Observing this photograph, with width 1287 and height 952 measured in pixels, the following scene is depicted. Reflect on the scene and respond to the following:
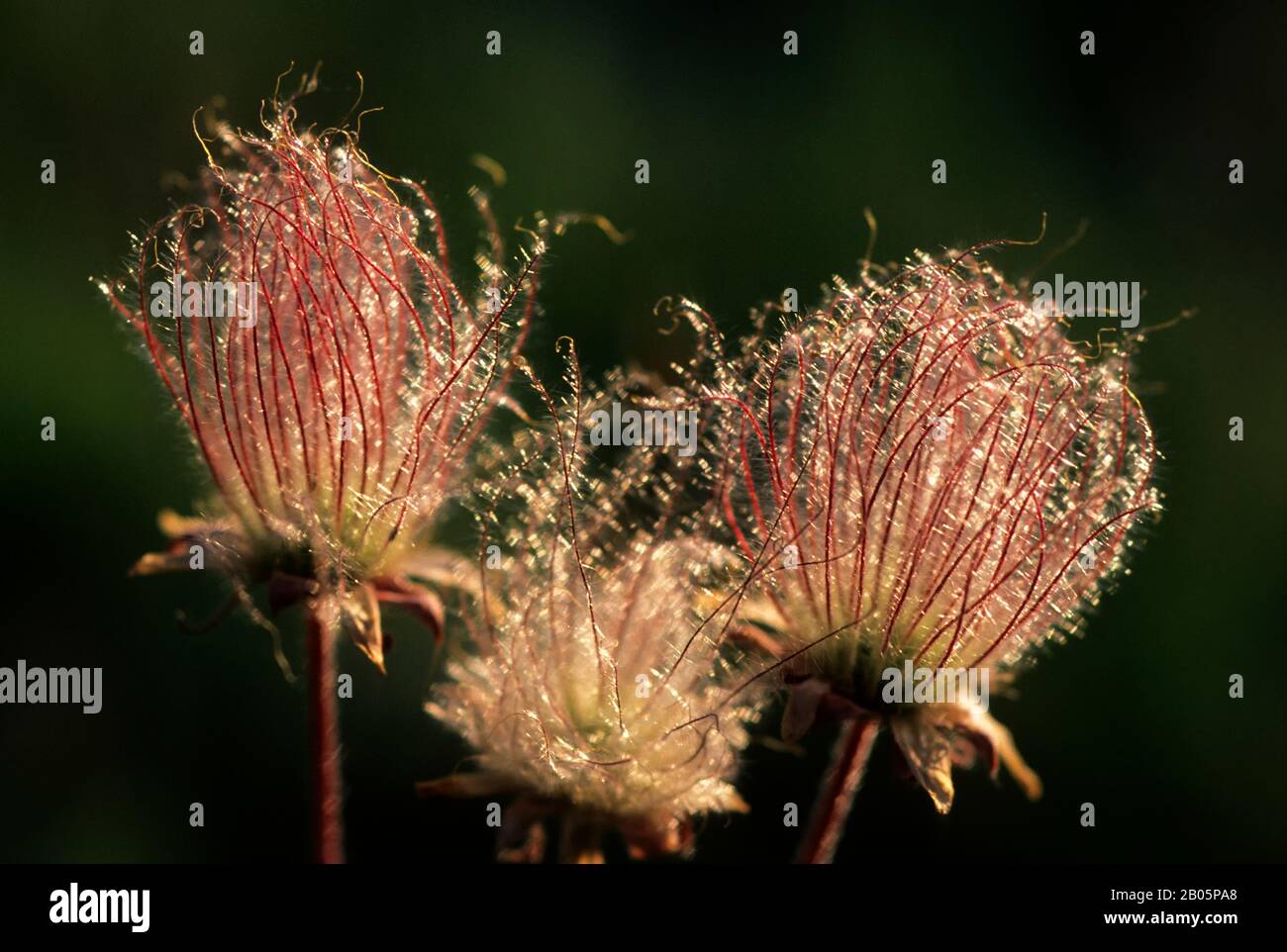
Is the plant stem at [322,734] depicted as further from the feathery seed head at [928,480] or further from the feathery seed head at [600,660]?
the feathery seed head at [928,480]

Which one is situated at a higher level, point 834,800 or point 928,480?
point 928,480

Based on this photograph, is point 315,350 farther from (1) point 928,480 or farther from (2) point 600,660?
(1) point 928,480

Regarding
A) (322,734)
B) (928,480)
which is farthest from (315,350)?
(928,480)

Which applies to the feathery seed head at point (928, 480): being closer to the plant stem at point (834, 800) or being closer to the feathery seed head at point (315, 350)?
the plant stem at point (834, 800)

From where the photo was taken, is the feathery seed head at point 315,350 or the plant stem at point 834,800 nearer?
the plant stem at point 834,800

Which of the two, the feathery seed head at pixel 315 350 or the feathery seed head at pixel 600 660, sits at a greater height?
the feathery seed head at pixel 315 350

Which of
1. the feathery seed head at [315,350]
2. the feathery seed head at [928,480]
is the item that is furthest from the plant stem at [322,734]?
the feathery seed head at [928,480]

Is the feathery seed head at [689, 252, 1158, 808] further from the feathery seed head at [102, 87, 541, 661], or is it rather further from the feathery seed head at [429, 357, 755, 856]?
the feathery seed head at [102, 87, 541, 661]
